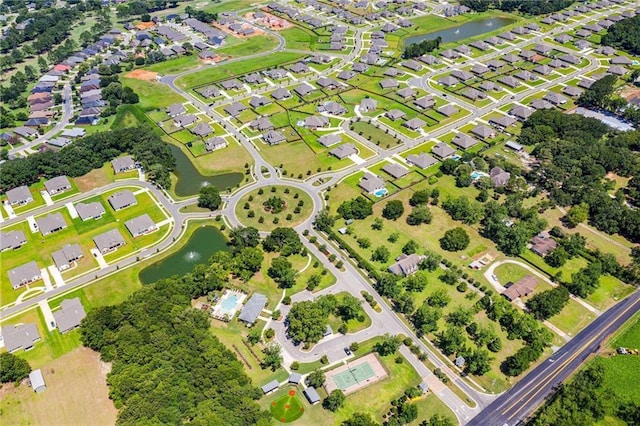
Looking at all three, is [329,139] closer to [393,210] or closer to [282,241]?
[393,210]

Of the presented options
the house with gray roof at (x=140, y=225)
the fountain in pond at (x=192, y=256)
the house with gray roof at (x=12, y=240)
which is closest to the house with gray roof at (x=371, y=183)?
the fountain in pond at (x=192, y=256)

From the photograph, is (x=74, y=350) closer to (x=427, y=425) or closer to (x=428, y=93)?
(x=427, y=425)

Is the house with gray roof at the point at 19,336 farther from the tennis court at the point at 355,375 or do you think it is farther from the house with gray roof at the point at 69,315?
the tennis court at the point at 355,375

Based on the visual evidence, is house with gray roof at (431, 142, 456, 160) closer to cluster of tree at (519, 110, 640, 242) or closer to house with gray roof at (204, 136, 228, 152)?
cluster of tree at (519, 110, 640, 242)

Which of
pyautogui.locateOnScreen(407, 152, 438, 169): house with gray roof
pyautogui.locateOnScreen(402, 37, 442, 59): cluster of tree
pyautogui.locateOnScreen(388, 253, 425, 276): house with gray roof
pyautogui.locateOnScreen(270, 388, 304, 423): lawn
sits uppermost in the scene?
pyautogui.locateOnScreen(402, 37, 442, 59): cluster of tree

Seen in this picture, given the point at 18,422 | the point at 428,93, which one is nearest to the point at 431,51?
the point at 428,93

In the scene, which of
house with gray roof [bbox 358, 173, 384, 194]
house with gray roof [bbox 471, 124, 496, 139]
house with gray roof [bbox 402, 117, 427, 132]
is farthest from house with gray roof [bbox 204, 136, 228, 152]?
house with gray roof [bbox 471, 124, 496, 139]
